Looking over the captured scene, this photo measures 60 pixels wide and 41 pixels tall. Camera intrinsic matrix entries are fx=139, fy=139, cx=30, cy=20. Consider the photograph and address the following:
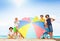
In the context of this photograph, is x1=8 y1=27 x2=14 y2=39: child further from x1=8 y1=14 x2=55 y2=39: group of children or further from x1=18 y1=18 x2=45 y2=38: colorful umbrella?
x1=18 y1=18 x2=45 y2=38: colorful umbrella

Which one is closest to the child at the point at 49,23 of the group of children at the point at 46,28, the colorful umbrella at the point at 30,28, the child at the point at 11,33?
the group of children at the point at 46,28

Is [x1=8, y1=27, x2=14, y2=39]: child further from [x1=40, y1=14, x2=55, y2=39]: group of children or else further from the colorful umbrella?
[x1=40, y1=14, x2=55, y2=39]: group of children

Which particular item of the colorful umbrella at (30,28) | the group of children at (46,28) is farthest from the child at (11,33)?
the colorful umbrella at (30,28)

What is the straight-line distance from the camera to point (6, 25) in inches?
73.3

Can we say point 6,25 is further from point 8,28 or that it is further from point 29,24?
point 29,24

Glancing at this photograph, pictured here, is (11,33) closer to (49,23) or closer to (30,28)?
(30,28)

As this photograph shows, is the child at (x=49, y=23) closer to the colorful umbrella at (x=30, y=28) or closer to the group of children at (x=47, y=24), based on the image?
the group of children at (x=47, y=24)

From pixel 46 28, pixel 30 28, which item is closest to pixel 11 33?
pixel 30 28

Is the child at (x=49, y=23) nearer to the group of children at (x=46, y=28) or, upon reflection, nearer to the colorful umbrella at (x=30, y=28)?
the group of children at (x=46, y=28)

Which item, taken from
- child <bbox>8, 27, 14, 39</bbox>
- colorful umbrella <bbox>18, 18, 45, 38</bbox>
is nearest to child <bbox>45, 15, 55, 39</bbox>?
colorful umbrella <bbox>18, 18, 45, 38</bbox>

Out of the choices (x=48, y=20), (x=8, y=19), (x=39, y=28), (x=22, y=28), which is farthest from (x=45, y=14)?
(x=8, y=19)

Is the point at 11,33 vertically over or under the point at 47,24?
under

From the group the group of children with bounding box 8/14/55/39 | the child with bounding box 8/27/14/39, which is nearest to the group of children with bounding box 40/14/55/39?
the group of children with bounding box 8/14/55/39

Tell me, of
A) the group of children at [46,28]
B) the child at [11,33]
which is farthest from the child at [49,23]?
the child at [11,33]
